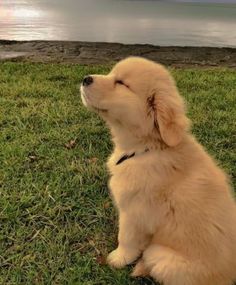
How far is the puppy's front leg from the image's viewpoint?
280 cm

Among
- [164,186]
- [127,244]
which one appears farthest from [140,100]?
[127,244]

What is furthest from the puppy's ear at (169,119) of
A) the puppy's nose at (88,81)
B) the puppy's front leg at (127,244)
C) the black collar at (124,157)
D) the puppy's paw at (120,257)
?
the puppy's paw at (120,257)

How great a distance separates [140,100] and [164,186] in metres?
0.50

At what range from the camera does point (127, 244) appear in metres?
2.89

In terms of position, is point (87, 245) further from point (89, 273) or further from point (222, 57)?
point (222, 57)

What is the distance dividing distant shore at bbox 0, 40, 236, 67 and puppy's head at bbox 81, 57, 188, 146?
5165mm

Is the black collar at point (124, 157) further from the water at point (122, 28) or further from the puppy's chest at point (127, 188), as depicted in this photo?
the water at point (122, 28)

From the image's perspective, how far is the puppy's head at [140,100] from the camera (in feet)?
8.59

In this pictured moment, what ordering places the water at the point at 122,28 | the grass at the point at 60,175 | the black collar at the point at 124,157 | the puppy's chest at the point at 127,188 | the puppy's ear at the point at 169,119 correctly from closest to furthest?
the puppy's ear at the point at 169,119 < the puppy's chest at the point at 127,188 < the black collar at the point at 124,157 < the grass at the point at 60,175 < the water at the point at 122,28

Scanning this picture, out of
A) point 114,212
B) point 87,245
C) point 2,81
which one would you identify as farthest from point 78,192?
point 2,81

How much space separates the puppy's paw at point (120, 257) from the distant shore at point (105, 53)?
519 centimetres

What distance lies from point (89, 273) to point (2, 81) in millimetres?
3915

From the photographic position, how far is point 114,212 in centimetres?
354

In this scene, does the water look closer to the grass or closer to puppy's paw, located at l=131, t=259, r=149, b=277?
the grass
